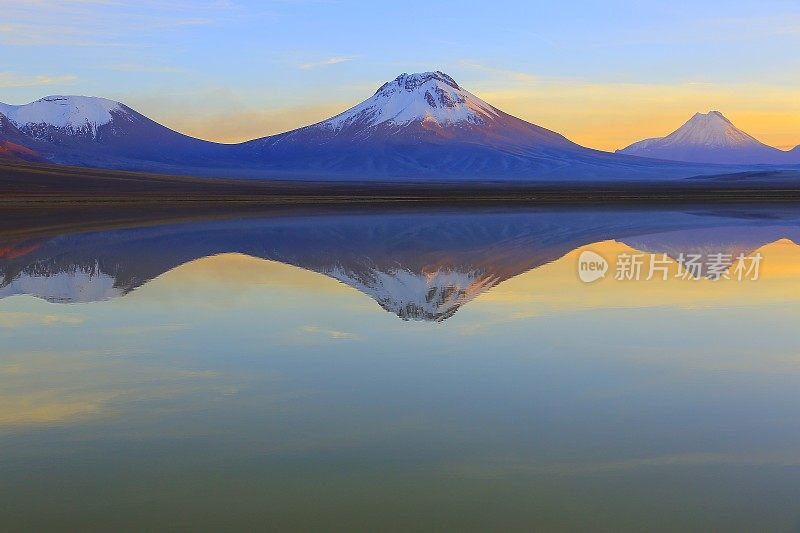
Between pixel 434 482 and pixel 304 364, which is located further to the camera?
pixel 304 364

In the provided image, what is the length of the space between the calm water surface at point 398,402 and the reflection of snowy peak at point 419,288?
4.2 inches

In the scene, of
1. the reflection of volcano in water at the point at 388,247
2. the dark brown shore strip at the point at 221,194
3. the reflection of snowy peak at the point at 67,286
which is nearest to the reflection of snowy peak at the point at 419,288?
the reflection of volcano in water at the point at 388,247

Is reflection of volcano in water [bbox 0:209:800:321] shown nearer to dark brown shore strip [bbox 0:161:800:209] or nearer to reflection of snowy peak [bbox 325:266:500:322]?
reflection of snowy peak [bbox 325:266:500:322]

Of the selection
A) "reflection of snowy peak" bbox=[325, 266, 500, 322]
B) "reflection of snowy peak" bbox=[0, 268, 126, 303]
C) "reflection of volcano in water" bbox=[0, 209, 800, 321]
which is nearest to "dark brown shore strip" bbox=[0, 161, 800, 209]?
"reflection of volcano in water" bbox=[0, 209, 800, 321]

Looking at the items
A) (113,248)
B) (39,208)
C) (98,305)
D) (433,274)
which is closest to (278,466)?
(98,305)

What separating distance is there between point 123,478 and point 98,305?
1020cm

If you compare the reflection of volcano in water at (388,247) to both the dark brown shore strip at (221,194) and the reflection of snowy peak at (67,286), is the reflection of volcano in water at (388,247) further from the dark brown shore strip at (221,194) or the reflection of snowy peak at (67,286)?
the dark brown shore strip at (221,194)

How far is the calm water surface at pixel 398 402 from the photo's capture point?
667 centimetres

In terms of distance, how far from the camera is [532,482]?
7.08 meters

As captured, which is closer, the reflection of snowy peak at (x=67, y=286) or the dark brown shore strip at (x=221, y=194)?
the reflection of snowy peak at (x=67, y=286)

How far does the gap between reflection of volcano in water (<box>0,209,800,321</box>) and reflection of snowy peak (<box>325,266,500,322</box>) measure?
22 millimetres

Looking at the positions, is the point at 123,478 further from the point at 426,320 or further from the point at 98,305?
the point at 98,305

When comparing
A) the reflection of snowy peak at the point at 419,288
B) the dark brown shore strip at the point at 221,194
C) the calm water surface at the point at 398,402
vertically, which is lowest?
the calm water surface at the point at 398,402

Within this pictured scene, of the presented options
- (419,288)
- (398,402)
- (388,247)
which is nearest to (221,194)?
(388,247)
